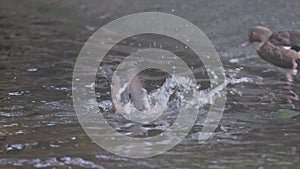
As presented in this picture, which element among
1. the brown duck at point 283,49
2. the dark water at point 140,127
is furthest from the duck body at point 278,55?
the dark water at point 140,127

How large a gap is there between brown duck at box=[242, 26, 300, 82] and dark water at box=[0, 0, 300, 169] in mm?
183

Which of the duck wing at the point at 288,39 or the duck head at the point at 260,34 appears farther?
the duck head at the point at 260,34

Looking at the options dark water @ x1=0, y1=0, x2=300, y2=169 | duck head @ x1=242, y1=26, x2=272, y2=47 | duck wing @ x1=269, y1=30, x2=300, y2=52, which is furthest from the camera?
duck head @ x1=242, y1=26, x2=272, y2=47

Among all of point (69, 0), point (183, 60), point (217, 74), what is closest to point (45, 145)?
point (217, 74)

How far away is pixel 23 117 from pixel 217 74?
283 centimetres

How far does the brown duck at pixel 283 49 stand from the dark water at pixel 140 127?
0.60ft

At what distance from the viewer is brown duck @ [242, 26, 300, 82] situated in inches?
297

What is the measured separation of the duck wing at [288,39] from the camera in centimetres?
753

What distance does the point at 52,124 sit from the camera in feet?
18.5

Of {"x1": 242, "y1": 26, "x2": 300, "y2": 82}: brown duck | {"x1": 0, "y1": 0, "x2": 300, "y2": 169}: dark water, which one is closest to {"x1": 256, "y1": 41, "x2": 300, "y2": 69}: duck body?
{"x1": 242, "y1": 26, "x2": 300, "y2": 82}: brown duck

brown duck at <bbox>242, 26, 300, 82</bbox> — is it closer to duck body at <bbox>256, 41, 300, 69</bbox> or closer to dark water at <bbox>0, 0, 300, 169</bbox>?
duck body at <bbox>256, 41, 300, 69</bbox>

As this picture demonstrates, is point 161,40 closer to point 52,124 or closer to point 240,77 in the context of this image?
point 240,77

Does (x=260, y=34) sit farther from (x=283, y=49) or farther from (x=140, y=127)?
(x=140, y=127)

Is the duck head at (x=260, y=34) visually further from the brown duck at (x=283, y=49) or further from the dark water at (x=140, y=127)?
the dark water at (x=140, y=127)
